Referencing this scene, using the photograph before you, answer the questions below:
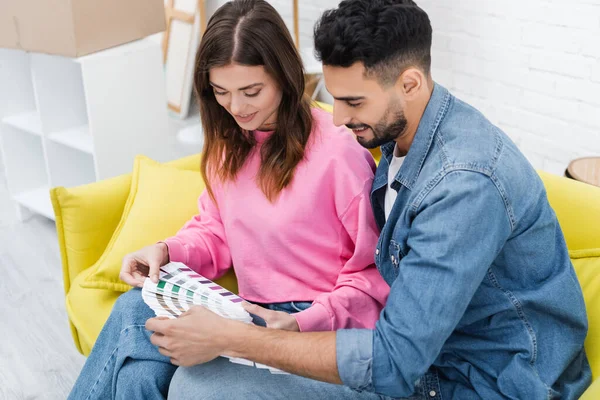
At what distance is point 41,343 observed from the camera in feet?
7.94

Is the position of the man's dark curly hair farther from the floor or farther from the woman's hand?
the floor

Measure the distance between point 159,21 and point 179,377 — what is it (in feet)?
5.65

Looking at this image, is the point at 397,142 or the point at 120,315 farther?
the point at 120,315

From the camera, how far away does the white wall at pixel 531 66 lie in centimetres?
276

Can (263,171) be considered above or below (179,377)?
above

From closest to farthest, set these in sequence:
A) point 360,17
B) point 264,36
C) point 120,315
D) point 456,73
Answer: point 360,17 → point 264,36 → point 120,315 → point 456,73

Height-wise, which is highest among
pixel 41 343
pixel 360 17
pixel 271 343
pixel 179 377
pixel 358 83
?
pixel 360 17

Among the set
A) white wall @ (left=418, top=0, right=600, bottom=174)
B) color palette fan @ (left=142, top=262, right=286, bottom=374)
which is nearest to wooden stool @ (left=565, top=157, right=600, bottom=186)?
white wall @ (left=418, top=0, right=600, bottom=174)

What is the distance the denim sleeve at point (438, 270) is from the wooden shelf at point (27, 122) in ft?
7.09

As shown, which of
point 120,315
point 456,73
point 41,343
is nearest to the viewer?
point 120,315

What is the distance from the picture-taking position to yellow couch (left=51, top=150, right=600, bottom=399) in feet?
5.17

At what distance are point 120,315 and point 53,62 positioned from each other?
1509 mm

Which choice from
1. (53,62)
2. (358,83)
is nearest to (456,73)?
(53,62)

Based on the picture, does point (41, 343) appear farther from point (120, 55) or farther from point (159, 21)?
point (159, 21)
